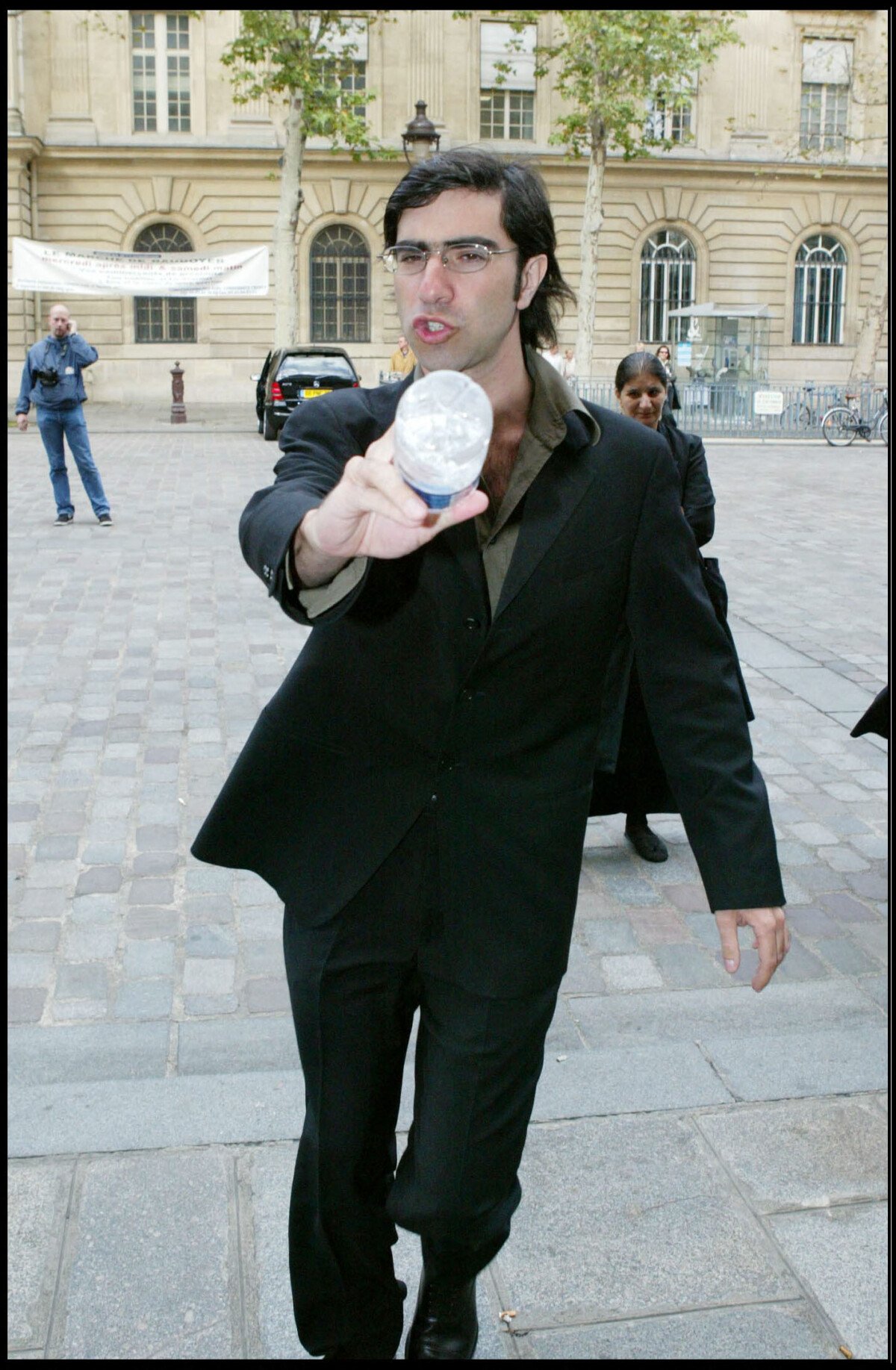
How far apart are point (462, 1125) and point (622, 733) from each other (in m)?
2.51

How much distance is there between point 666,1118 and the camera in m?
3.38

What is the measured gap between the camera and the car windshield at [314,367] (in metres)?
22.0

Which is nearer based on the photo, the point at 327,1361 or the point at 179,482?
the point at 327,1361

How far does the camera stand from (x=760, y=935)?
92.6 inches

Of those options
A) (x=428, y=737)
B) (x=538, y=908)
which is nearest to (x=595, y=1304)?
(x=538, y=908)

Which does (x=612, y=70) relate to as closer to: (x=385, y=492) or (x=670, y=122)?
(x=670, y=122)

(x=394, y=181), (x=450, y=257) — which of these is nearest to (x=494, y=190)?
(x=450, y=257)

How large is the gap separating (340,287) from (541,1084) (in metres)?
34.2

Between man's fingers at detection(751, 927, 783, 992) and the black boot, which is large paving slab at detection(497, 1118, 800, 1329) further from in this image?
the black boot

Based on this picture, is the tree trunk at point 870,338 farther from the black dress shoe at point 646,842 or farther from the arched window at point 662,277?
the black dress shoe at point 646,842

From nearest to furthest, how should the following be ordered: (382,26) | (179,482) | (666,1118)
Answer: (666,1118)
(179,482)
(382,26)

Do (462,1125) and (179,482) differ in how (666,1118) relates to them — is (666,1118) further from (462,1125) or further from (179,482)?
(179,482)

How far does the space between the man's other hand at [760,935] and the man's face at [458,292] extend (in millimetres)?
999

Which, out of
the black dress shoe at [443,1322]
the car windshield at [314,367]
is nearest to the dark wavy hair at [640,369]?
the black dress shoe at [443,1322]
